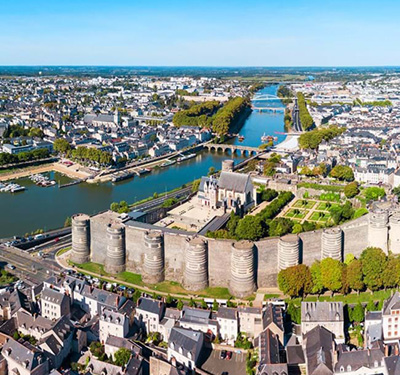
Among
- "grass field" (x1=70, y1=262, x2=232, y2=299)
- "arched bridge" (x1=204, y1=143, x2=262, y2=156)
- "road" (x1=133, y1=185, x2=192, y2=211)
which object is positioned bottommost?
"grass field" (x1=70, y1=262, x2=232, y2=299)

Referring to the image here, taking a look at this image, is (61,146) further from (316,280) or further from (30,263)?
(316,280)

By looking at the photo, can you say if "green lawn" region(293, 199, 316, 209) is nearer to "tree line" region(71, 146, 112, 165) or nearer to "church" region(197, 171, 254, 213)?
"church" region(197, 171, 254, 213)

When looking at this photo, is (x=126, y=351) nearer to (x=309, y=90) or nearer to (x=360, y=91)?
(x=360, y=91)

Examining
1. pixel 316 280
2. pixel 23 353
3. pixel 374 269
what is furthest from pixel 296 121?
Result: pixel 23 353

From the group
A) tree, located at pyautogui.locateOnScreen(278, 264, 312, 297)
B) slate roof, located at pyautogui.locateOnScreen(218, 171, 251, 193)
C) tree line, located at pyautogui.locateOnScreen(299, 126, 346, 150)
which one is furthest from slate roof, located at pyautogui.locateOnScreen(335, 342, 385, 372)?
tree line, located at pyautogui.locateOnScreen(299, 126, 346, 150)

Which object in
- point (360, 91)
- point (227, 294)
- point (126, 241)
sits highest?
point (360, 91)

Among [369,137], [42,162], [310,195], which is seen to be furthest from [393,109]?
[42,162]
